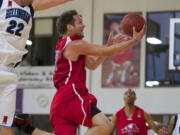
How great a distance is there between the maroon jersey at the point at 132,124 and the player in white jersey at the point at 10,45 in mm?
4863

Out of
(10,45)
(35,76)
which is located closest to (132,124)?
(10,45)

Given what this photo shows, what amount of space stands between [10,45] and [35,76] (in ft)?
32.4

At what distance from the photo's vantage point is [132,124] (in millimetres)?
9422

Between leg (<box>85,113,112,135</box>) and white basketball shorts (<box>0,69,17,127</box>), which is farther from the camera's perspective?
leg (<box>85,113,112,135</box>)

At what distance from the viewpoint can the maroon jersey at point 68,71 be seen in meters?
5.48

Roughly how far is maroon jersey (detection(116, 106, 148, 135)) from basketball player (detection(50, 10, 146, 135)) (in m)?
4.02

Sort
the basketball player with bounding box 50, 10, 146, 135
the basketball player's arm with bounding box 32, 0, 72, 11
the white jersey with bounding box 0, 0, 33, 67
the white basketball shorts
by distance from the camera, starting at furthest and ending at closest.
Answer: the basketball player with bounding box 50, 10, 146, 135
the basketball player's arm with bounding box 32, 0, 72, 11
the white jersey with bounding box 0, 0, 33, 67
the white basketball shorts

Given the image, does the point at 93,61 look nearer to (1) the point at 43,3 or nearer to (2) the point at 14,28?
(1) the point at 43,3

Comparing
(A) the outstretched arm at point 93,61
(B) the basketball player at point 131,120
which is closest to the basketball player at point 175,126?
(B) the basketball player at point 131,120

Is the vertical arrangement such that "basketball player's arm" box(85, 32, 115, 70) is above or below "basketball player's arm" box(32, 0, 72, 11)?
below

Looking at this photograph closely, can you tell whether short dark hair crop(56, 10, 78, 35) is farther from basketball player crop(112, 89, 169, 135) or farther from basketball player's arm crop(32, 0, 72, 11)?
basketball player crop(112, 89, 169, 135)

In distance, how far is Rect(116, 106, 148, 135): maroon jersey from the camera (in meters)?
9.35

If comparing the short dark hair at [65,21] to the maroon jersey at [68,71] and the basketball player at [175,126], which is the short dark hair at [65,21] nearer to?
the maroon jersey at [68,71]

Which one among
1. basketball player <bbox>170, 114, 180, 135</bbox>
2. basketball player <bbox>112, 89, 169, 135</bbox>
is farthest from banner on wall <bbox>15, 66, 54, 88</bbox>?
basketball player <bbox>170, 114, 180, 135</bbox>
